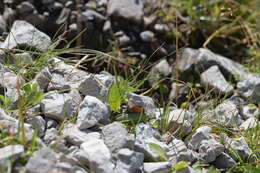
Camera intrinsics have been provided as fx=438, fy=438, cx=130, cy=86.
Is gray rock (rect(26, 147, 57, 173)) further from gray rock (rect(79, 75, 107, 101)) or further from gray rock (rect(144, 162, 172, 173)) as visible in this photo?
gray rock (rect(79, 75, 107, 101))

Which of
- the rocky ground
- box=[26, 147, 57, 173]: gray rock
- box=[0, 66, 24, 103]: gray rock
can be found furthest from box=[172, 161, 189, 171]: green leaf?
box=[0, 66, 24, 103]: gray rock

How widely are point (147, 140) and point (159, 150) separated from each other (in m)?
0.09

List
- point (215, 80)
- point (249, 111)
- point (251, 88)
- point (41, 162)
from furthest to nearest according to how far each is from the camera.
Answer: point (215, 80)
point (251, 88)
point (249, 111)
point (41, 162)

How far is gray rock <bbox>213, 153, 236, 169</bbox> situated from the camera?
2000mm

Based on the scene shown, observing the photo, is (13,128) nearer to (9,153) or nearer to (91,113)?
(9,153)

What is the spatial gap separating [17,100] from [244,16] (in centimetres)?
267

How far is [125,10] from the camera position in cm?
375

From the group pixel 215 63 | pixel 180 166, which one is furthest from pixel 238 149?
pixel 215 63

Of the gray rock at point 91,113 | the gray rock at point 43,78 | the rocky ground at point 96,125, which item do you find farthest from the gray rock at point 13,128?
the gray rock at point 43,78

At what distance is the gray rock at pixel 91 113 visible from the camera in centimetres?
191

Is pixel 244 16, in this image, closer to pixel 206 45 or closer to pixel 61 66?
pixel 206 45

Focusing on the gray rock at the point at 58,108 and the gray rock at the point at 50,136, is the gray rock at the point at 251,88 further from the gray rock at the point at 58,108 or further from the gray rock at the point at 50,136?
the gray rock at the point at 50,136

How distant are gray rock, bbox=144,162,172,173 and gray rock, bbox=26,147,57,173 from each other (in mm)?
400

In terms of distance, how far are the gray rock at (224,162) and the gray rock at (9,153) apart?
921 millimetres
